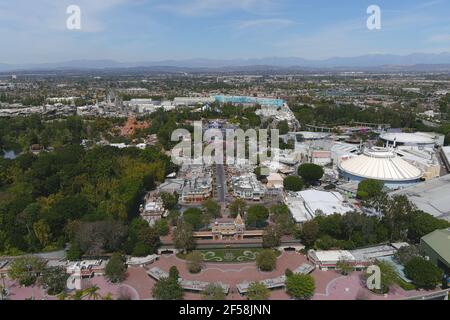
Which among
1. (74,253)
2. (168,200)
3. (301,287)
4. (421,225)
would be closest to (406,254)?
(421,225)

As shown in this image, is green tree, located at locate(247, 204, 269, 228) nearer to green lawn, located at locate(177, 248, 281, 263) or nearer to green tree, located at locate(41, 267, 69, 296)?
green lawn, located at locate(177, 248, 281, 263)

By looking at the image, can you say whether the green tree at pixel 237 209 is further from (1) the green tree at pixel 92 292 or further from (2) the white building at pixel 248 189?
(1) the green tree at pixel 92 292

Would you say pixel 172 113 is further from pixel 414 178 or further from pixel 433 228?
pixel 433 228

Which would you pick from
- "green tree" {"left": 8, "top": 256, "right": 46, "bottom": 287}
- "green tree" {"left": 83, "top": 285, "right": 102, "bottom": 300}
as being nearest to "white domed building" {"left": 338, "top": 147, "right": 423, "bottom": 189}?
"green tree" {"left": 83, "top": 285, "right": 102, "bottom": 300}

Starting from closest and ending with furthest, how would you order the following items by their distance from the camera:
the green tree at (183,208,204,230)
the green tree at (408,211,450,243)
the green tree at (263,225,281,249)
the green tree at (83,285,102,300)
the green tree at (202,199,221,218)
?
the green tree at (83,285,102,300) < the green tree at (263,225,281,249) < the green tree at (408,211,450,243) < the green tree at (183,208,204,230) < the green tree at (202,199,221,218)

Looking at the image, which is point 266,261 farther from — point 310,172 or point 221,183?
point 310,172

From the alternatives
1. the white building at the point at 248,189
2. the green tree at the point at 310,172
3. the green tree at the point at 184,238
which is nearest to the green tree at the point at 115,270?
the green tree at the point at 184,238
